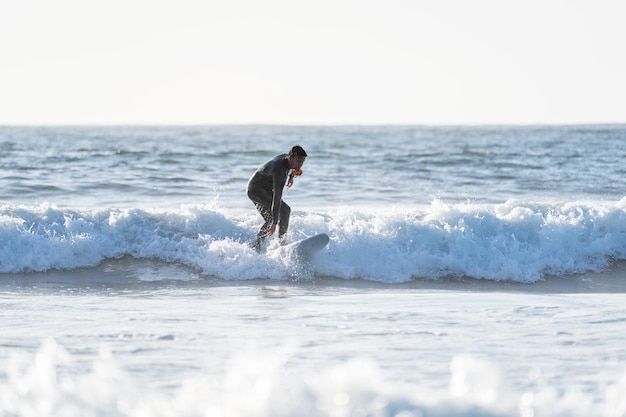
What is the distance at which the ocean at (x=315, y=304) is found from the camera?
215 inches

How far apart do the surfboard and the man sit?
13cm

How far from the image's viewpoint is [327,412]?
5.04m

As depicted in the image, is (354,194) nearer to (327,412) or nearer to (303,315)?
(303,315)

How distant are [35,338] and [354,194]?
12906 mm

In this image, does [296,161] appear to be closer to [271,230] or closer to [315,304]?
[271,230]

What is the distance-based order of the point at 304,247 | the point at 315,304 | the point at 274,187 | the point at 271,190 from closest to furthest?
the point at 315,304
the point at 274,187
the point at 271,190
the point at 304,247

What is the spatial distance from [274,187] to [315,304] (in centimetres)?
211

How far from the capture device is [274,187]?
431 inches

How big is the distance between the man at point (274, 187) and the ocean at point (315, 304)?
1.81 ft

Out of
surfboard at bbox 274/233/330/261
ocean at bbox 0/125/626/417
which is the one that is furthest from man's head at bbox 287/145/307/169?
ocean at bbox 0/125/626/417

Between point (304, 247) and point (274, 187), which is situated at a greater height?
point (274, 187)

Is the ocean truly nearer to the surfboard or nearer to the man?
the surfboard

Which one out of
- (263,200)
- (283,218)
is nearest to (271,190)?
(263,200)

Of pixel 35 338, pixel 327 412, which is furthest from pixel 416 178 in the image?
pixel 327 412
